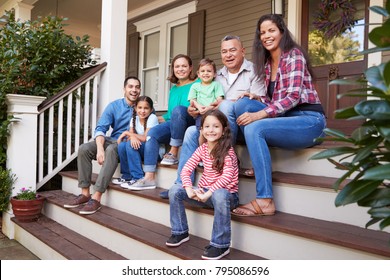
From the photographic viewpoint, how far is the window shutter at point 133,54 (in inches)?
257

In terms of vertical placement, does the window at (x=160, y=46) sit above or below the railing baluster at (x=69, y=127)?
above

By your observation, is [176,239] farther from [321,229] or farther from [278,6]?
[278,6]

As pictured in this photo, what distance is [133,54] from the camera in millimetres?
6609

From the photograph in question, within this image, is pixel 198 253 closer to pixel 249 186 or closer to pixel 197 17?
pixel 249 186

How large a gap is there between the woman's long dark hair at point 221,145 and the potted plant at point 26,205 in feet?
6.15

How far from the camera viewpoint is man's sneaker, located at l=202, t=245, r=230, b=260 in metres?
1.61

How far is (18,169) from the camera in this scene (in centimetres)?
296

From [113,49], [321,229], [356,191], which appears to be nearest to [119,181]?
[113,49]

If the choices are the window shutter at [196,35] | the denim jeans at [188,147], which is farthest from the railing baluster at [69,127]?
the window shutter at [196,35]

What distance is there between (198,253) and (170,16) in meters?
4.97

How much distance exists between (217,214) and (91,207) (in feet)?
4.05

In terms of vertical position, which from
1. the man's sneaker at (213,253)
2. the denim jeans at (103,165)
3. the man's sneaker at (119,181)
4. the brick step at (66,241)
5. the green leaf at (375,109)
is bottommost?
the brick step at (66,241)

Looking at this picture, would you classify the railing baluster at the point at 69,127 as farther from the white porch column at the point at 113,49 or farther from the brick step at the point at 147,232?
the brick step at the point at 147,232

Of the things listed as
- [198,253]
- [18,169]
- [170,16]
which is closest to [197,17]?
[170,16]
